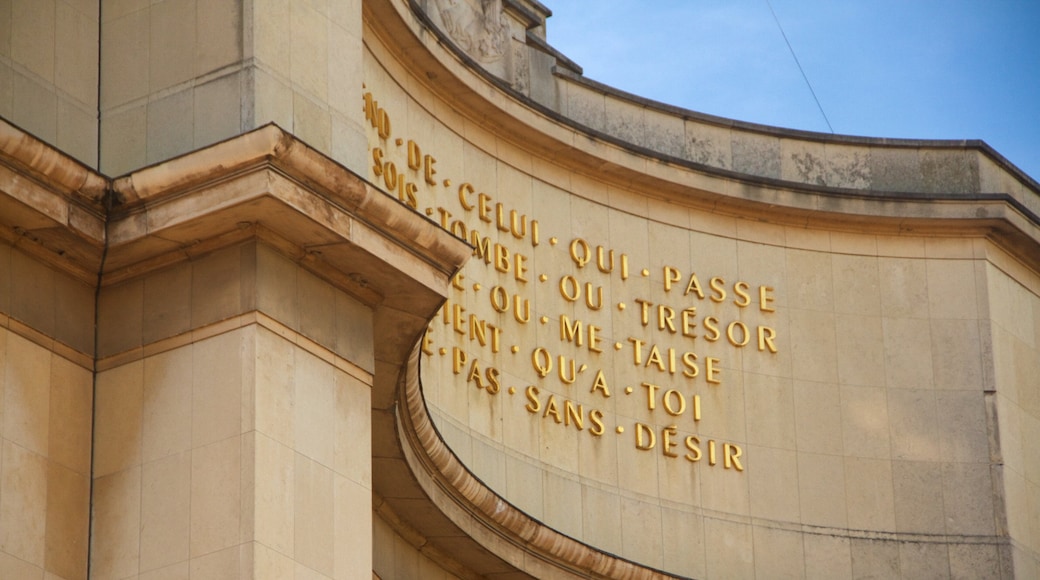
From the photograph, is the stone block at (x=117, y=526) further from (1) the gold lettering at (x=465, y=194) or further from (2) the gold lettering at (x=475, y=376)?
(1) the gold lettering at (x=465, y=194)

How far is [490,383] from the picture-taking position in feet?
81.5

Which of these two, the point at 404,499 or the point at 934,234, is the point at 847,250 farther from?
the point at 404,499

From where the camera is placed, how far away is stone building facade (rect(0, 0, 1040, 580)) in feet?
56.4

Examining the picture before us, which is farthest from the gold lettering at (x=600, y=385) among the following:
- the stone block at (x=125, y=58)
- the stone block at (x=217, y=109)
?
the stone block at (x=217, y=109)

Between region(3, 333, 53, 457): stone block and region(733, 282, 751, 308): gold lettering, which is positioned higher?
region(733, 282, 751, 308): gold lettering

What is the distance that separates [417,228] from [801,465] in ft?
35.3

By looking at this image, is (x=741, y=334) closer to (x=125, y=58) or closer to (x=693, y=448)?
(x=693, y=448)

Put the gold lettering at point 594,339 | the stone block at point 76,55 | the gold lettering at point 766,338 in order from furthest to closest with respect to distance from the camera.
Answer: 1. the gold lettering at point 766,338
2. the gold lettering at point 594,339
3. the stone block at point 76,55

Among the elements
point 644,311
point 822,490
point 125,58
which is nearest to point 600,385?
point 644,311

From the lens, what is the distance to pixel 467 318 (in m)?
24.6

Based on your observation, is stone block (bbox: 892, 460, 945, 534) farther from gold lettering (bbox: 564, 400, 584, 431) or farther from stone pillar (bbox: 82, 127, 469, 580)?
stone pillar (bbox: 82, 127, 469, 580)

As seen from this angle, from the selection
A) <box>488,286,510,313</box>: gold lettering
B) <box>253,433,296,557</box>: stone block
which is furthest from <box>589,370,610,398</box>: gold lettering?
<box>253,433,296,557</box>: stone block

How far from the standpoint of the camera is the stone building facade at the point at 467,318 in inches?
677

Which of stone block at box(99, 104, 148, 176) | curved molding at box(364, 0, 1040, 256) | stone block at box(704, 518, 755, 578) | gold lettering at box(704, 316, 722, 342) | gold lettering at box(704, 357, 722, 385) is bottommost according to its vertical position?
stone block at box(704, 518, 755, 578)
